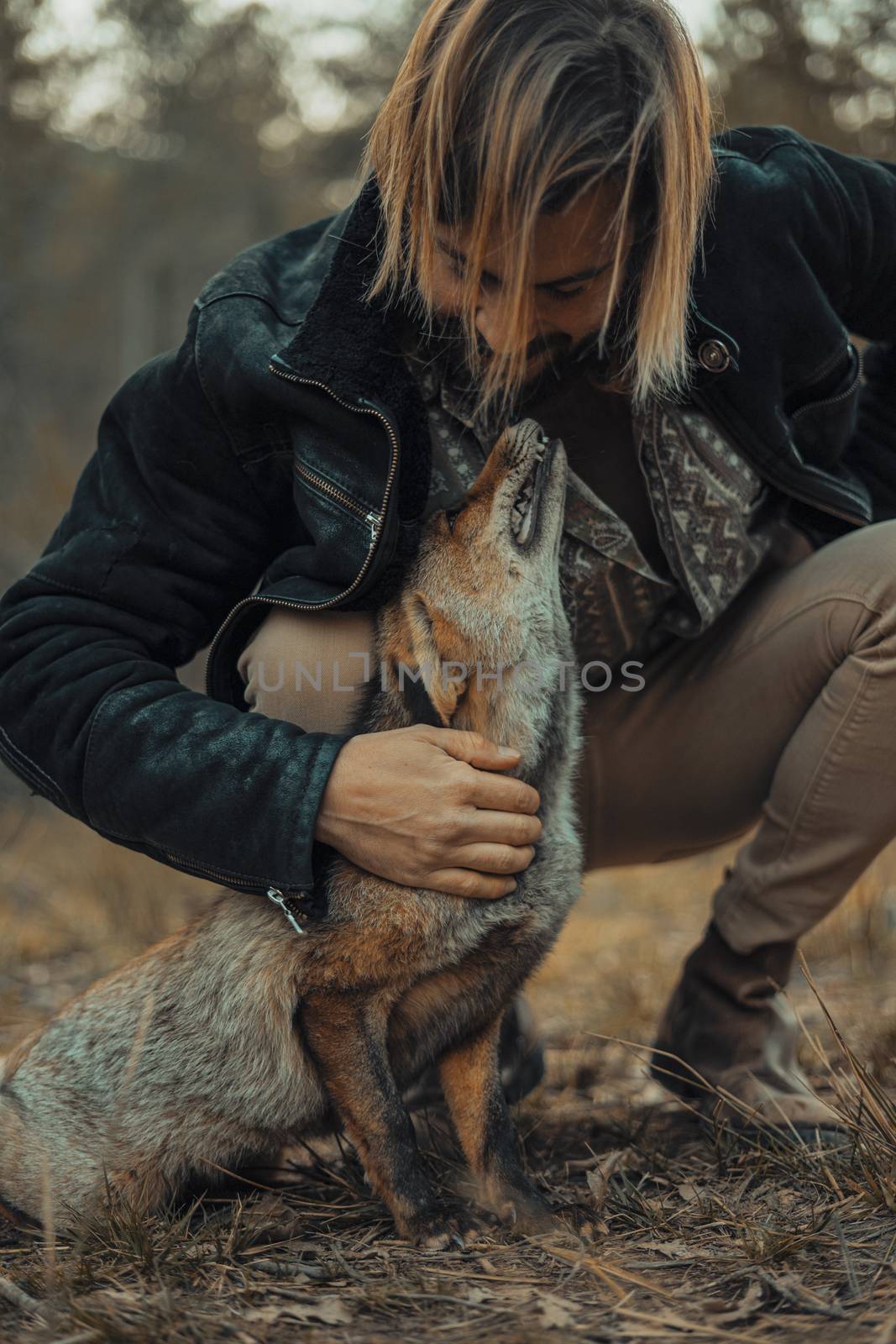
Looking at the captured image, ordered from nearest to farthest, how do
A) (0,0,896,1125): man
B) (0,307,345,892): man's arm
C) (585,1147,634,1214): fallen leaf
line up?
(0,0,896,1125): man → (0,307,345,892): man's arm → (585,1147,634,1214): fallen leaf

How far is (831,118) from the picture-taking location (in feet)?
20.0

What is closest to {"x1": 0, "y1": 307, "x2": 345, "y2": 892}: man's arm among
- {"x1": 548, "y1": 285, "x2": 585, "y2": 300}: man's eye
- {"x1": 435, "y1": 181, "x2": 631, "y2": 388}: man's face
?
{"x1": 435, "y1": 181, "x2": 631, "y2": 388}: man's face

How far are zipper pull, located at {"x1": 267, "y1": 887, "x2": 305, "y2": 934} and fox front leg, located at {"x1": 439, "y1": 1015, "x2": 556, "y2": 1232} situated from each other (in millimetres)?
505

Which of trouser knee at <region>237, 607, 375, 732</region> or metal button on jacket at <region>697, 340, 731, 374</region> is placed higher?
metal button on jacket at <region>697, 340, 731, 374</region>

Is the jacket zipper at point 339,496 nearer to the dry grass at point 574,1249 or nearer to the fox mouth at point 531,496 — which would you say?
the fox mouth at point 531,496

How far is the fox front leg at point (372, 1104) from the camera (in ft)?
7.46

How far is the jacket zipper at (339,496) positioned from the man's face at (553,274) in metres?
0.44

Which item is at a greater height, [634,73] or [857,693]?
[634,73]

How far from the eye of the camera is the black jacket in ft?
7.73

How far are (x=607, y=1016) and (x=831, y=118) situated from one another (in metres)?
5.04

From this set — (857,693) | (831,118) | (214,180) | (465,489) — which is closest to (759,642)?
(857,693)

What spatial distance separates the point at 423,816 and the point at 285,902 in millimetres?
355

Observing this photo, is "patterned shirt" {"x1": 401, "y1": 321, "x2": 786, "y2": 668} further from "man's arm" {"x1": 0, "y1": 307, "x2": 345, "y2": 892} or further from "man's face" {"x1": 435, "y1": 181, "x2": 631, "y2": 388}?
"man's arm" {"x1": 0, "y1": 307, "x2": 345, "y2": 892}

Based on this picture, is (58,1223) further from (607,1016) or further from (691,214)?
(691,214)
